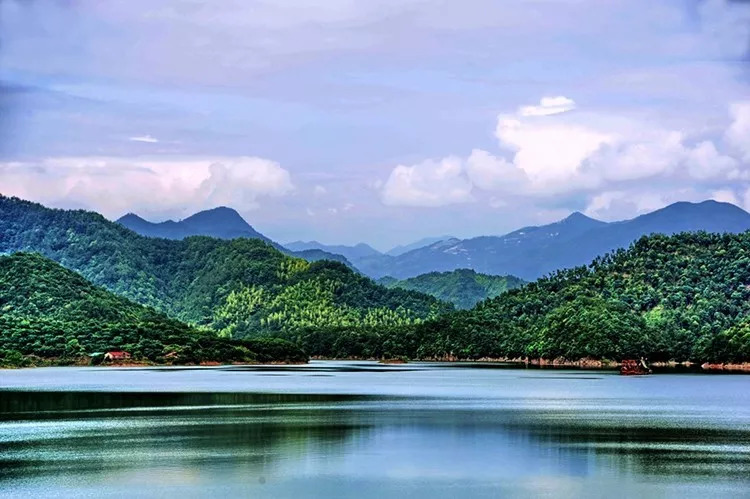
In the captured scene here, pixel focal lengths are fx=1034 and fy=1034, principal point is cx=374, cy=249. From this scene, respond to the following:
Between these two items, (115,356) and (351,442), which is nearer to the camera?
(351,442)

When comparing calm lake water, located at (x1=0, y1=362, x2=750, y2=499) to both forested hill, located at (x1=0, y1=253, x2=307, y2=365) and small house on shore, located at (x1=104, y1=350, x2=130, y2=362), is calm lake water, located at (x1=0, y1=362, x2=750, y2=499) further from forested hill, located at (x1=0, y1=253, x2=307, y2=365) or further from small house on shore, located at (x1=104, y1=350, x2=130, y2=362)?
small house on shore, located at (x1=104, y1=350, x2=130, y2=362)

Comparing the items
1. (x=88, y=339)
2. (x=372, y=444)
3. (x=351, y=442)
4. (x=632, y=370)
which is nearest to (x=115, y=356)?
(x=88, y=339)

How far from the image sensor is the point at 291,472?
152ft

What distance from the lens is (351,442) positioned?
57344 millimetres

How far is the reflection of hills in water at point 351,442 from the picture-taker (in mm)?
46469

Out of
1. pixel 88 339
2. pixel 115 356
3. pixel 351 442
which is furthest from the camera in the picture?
pixel 115 356

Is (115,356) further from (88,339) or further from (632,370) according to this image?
(632,370)

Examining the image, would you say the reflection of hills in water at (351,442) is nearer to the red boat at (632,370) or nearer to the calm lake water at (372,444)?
the calm lake water at (372,444)

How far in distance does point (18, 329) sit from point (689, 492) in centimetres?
14386

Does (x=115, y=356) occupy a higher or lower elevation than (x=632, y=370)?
higher

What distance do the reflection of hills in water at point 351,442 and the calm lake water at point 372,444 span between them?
0.11 m

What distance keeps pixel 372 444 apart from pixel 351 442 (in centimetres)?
132

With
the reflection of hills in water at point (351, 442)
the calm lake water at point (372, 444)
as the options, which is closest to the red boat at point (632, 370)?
the calm lake water at point (372, 444)

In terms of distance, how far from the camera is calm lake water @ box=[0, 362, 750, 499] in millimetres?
42812
